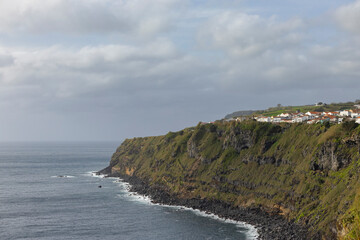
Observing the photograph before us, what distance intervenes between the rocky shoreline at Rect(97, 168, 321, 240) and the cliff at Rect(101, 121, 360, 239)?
607 millimetres

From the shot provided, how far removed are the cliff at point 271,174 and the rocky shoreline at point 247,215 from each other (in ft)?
1.99

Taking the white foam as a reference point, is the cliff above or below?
above

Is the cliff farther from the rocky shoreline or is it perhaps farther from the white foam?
the white foam

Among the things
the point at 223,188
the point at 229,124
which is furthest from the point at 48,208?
the point at 229,124

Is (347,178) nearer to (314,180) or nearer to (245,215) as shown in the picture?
(314,180)

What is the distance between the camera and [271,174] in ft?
400

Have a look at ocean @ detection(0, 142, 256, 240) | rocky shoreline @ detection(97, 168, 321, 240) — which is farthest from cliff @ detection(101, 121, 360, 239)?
ocean @ detection(0, 142, 256, 240)

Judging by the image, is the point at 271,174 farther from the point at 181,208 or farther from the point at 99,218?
the point at 99,218

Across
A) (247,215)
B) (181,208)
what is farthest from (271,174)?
(181,208)

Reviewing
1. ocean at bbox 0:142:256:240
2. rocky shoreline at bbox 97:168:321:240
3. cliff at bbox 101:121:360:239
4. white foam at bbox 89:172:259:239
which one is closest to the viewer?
rocky shoreline at bbox 97:168:321:240

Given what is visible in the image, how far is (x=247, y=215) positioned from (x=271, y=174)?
18.7m

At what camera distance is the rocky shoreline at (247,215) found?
295 feet

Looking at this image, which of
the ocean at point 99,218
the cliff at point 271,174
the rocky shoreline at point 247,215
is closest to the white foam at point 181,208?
the ocean at point 99,218

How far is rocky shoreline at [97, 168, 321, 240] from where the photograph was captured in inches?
3546
